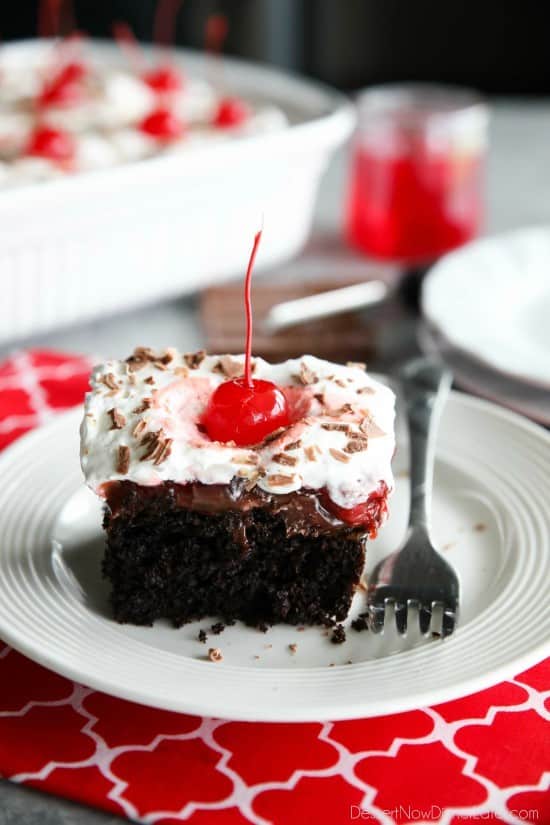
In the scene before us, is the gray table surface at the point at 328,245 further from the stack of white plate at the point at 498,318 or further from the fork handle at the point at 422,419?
the fork handle at the point at 422,419

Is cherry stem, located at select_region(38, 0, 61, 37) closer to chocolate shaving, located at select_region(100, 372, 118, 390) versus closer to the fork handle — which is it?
the fork handle

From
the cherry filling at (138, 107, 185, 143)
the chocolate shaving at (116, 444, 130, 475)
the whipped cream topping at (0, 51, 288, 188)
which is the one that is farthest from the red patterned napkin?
the cherry filling at (138, 107, 185, 143)

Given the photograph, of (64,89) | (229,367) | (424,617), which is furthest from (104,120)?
(424,617)

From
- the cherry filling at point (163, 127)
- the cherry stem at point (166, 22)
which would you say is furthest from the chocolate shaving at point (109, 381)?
the cherry stem at point (166, 22)

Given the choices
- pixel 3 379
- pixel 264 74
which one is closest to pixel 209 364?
pixel 3 379

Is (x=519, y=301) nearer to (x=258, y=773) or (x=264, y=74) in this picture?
(x=264, y=74)

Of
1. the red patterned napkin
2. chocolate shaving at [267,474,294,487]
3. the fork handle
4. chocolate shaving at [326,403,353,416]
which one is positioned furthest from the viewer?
the fork handle

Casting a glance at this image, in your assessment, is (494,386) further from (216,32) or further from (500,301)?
(216,32)
